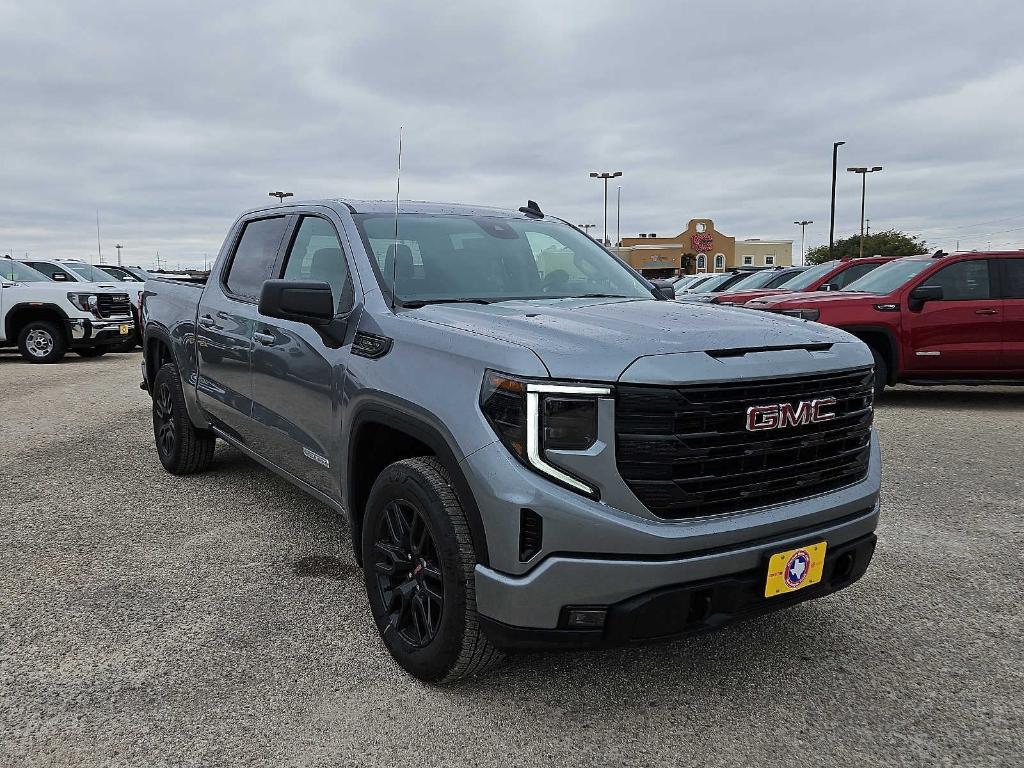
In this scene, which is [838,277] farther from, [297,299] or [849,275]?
[297,299]

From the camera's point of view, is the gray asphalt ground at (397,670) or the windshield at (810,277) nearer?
the gray asphalt ground at (397,670)

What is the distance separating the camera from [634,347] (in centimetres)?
265

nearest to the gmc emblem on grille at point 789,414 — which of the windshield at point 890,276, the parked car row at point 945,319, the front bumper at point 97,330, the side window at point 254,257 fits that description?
the side window at point 254,257

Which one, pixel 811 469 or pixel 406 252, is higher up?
pixel 406 252

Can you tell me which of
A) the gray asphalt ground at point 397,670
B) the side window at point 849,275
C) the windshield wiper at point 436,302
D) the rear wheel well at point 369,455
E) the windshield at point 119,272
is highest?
the windshield at point 119,272

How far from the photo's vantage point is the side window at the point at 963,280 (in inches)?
370

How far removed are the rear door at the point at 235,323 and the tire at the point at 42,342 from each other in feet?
36.7

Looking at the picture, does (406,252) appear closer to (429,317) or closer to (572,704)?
(429,317)

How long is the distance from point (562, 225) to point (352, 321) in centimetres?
171

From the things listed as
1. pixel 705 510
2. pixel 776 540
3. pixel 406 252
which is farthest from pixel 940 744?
pixel 406 252

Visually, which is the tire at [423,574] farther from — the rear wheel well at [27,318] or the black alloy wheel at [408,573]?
the rear wheel well at [27,318]

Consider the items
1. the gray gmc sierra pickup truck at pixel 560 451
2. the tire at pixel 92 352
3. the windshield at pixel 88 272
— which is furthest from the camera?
the windshield at pixel 88 272

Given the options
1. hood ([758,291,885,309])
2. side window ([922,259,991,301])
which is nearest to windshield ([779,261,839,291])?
hood ([758,291,885,309])

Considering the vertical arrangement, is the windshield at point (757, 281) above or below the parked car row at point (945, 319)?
above
